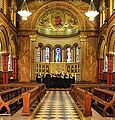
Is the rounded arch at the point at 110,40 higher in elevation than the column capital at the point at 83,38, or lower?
lower

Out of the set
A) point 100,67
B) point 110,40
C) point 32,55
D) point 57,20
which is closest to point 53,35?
point 57,20

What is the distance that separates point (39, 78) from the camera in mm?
28984

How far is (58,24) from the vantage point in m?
32.6

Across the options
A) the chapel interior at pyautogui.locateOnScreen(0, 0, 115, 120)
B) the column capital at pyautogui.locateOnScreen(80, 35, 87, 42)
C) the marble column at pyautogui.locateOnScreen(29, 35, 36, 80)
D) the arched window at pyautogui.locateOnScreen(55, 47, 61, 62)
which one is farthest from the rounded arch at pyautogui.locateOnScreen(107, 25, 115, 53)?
the arched window at pyautogui.locateOnScreen(55, 47, 61, 62)

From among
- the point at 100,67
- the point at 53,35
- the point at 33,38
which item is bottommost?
the point at 100,67

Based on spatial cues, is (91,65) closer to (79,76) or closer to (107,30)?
(79,76)

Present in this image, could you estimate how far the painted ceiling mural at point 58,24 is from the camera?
31297mm

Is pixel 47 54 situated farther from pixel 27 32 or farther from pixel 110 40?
pixel 110 40

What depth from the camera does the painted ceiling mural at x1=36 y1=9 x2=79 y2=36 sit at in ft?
103

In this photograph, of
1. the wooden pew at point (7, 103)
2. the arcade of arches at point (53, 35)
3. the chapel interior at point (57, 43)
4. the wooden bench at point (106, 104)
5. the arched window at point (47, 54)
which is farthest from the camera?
the arched window at point (47, 54)

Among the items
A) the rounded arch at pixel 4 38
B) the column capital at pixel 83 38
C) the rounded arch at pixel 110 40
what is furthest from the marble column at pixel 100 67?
the rounded arch at pixel 4 38

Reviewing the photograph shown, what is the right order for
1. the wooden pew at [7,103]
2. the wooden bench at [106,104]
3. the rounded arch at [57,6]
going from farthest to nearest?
1. the rounded arch at [57,6]
2. the wooden pew at [7,103]
3. the wooden bench at [106,104]

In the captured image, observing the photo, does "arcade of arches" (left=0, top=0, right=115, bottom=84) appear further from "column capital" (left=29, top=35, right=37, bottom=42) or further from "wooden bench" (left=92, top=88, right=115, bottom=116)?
"wooden bench" (left=92, top=88, right=115, bottom=116)

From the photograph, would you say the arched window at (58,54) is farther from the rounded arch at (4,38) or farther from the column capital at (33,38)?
the rounded arch at (4,38)
